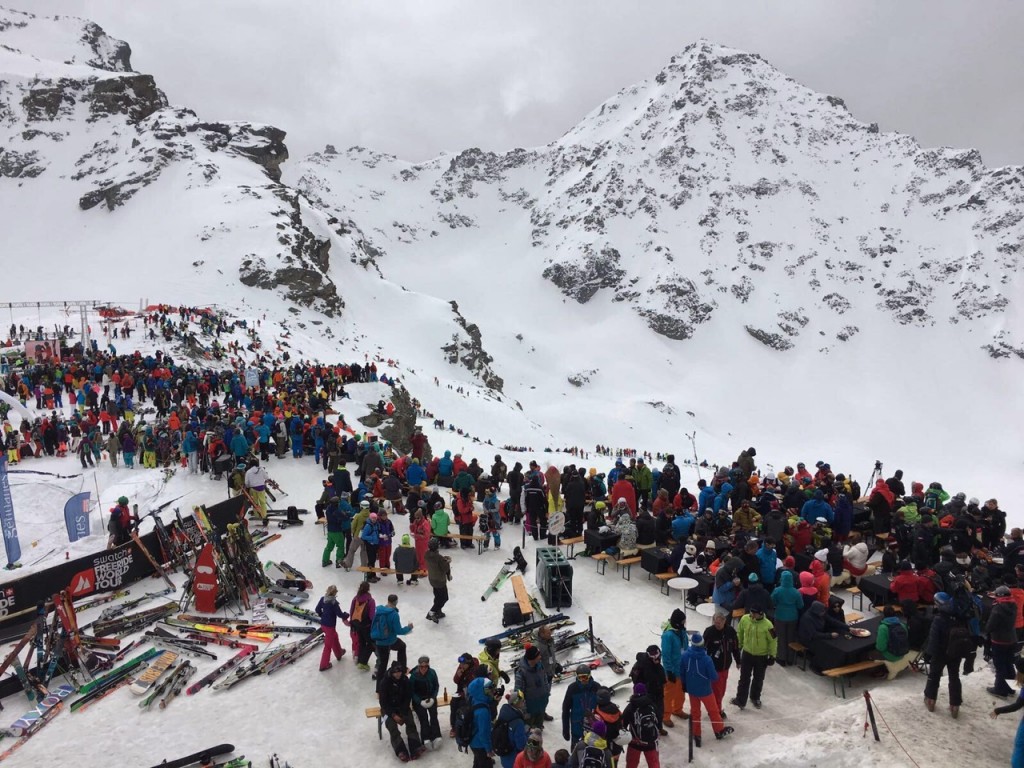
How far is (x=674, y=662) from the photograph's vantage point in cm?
780

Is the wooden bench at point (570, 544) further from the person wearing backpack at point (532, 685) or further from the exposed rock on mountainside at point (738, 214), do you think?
the exposed rock on mountainside at point (738, 214)

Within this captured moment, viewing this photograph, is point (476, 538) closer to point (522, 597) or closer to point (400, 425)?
point (522, 597)

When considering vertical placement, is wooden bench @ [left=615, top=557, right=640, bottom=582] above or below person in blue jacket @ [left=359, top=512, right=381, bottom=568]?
below

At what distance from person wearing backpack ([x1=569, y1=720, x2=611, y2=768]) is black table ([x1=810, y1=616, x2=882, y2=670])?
14.7 ft

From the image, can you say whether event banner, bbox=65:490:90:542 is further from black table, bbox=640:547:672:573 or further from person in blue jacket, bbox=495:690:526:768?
black table, bbox=640:547:672:573

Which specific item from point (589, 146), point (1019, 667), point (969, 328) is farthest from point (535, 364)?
point (589, 146)

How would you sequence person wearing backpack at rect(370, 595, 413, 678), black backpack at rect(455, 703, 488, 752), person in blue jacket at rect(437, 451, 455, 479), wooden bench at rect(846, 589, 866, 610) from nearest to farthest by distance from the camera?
black backpack at rect(455, 703, 488, 752) → person wearing backpack at rect(370, 595, 413, 678) → wooden bench at rect(846, 589, 866, 610) → person in blue jacket at rect(437, 451, 455, 479)

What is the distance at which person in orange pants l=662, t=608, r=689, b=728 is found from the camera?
25.5 feet

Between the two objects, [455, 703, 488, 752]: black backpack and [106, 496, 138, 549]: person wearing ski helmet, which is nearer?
[455, 703, 488, 752]: black backpack

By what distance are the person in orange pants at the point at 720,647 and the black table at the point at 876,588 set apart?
450cm

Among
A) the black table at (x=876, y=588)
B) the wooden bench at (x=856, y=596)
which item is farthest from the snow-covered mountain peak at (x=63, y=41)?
the black table at (x=876, y=588)

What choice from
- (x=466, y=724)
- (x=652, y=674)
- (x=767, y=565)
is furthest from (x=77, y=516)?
(x=767, y=565)

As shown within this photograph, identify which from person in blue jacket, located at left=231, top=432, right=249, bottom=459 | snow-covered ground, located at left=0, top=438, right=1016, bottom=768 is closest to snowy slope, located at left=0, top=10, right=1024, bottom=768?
snow-covered ground, located at left=0, top=438, right=1016, bottom=768

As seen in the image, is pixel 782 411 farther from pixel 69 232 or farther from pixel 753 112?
pixel 753 112
